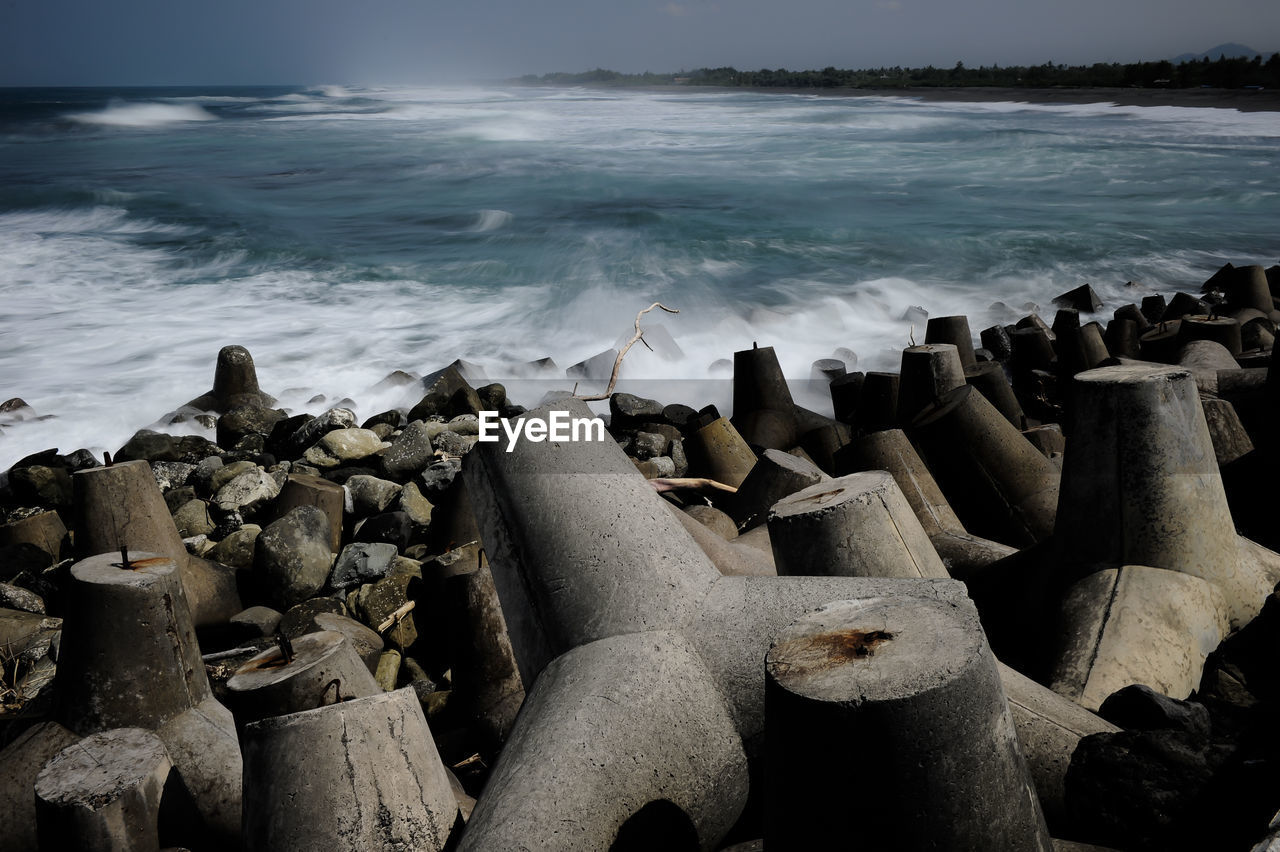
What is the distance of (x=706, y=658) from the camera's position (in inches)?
91.4

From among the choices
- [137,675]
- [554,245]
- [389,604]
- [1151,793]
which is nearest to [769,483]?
[389,604]

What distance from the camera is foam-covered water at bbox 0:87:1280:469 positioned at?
35.6ft

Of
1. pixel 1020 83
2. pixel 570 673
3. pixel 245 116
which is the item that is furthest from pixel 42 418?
pixel 1020 83

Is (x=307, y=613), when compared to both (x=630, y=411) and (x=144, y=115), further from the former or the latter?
(x=144, y=115)

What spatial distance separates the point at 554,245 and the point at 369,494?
40.5 feet

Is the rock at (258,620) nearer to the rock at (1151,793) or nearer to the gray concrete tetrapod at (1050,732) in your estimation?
the gray concrete tetrapod at (1050,732)

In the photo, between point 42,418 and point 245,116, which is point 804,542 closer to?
point 42,418

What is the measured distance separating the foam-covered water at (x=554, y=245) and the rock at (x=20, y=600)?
364 centimetres

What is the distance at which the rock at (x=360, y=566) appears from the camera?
Result: 14.9ft

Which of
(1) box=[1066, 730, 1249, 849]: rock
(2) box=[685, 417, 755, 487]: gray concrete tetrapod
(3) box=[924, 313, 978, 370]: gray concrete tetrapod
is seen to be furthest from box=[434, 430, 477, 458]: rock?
(1) box=[1066, 730, 1249, 849]: rock

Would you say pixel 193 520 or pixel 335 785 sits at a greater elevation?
pixel 335 785

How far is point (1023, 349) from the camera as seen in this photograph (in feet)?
24.8

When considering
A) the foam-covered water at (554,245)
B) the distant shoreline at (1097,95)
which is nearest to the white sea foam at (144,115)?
the foam-covered water at (554,245)

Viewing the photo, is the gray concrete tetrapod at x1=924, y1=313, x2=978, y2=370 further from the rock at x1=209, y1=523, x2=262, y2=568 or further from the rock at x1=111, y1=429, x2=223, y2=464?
the rock at x1=111, y1=429, x2=223, y2=464
